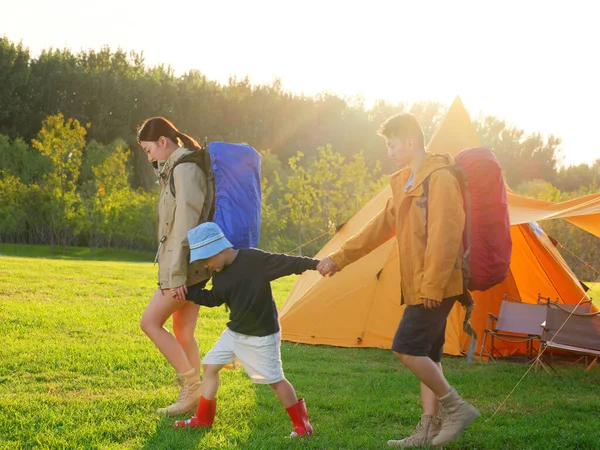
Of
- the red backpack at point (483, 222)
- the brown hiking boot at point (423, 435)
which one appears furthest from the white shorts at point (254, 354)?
the red backpack at point (483, 222)

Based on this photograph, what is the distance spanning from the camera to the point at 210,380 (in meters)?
4.10

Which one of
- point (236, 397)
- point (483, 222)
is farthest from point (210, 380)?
point (483, 222)

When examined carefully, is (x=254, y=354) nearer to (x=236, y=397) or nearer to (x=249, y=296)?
(x=249, y=296)

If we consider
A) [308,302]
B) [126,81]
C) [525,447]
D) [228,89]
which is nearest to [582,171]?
[228,89]

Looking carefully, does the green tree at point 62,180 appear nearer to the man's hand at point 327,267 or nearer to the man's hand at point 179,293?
the man's hand at point 179,293

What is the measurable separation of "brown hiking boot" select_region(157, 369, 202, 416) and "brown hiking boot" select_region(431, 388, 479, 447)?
159 cm

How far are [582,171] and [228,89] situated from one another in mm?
23517

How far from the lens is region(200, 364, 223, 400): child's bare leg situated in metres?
4.07

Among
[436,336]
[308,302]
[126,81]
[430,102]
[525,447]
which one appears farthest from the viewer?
[430,102]

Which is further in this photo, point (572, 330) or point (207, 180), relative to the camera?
point (572, 330)

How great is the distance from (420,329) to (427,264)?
361 millimetres

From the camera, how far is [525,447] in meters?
4.22

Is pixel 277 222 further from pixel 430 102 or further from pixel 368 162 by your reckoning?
pixel 430 102

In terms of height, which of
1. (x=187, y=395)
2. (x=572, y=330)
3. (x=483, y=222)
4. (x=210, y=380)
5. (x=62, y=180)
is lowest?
(x=187, y=395)
